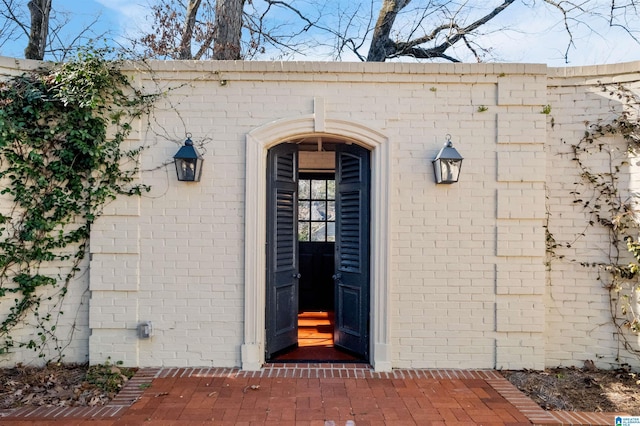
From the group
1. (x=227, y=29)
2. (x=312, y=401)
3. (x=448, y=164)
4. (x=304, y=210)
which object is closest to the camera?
(x=312, y=401)

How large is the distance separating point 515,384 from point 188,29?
8510mm

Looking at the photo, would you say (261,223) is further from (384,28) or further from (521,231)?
(384,28)

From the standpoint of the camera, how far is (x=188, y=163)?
3.91 m

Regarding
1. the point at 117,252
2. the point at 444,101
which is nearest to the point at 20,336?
the point at 117,252

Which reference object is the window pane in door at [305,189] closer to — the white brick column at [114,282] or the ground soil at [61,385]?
the white brick column at [114,282]

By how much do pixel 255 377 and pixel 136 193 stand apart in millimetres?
2192

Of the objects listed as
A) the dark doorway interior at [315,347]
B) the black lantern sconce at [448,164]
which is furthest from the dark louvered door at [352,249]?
the black lantern sconce at [448,164]

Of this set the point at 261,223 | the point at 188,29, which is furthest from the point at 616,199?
the point at 188,29

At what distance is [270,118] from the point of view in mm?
4090

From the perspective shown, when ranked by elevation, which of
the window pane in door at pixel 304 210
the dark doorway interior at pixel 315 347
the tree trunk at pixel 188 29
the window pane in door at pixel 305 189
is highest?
the tree trunk at pixel 188 29

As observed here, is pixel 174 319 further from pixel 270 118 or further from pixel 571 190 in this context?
pixel 571 190

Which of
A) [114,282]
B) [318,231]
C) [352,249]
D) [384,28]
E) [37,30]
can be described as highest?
[384,28]

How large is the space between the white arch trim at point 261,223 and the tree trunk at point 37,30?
5.82 m

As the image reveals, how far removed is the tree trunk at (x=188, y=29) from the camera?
827 centimetres
